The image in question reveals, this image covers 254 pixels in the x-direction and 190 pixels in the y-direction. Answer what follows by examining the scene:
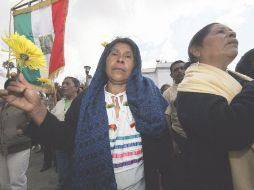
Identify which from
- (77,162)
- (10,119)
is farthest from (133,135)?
(10,119)

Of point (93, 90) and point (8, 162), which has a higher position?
point (93, 90)

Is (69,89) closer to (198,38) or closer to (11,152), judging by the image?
(11,152)

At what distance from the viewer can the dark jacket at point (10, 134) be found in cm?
418

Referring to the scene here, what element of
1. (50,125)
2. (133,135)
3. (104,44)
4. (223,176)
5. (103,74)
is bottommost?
(223,176)

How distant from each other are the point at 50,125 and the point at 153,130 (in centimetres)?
78

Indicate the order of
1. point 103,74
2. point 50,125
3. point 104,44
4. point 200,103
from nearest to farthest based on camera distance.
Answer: point 200,103 < point 50,125 < point 103,74 < point 104,44

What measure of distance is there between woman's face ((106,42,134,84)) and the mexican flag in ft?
9.72

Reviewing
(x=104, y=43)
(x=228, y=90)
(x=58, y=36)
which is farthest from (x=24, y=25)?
(x=228, y=90)

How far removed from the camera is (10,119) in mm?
4332

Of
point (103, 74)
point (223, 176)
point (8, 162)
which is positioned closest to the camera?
point (223, 176)

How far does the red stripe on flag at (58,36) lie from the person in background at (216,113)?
11.5 feet

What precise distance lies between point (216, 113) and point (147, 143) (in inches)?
29.8

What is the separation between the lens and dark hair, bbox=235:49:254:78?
2.24 metres

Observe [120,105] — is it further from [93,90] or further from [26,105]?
[26,105]
